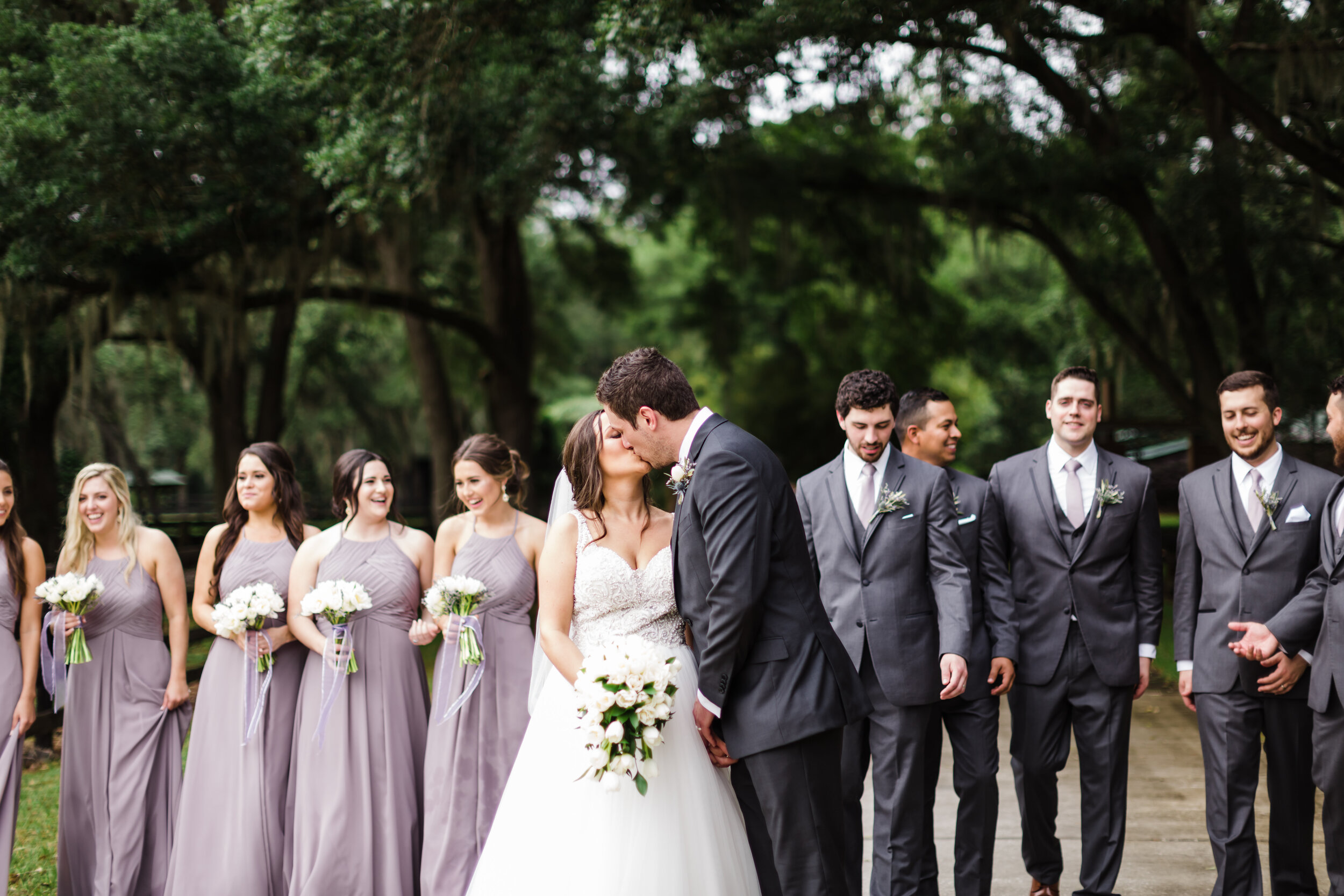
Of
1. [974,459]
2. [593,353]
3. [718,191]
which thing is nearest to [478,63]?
[718,191]

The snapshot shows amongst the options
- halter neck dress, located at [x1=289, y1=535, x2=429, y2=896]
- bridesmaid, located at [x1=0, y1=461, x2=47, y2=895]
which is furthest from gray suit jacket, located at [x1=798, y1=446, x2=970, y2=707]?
bridesmaid, located at [x1=0, y1=461, x2=47, y2=895]

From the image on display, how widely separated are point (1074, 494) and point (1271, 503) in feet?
2.58

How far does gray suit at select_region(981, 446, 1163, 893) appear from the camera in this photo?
4746 mm

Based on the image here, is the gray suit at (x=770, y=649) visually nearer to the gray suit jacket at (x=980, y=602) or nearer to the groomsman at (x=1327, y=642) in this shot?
the gray suit jacket at (x=980, y=602)

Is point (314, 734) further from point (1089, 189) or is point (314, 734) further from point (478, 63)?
point (1089, 189)

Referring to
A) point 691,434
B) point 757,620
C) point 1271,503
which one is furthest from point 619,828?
point 1271,503

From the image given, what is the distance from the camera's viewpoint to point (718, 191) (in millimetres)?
14211

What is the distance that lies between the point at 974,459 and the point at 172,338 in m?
19.0

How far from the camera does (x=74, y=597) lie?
4914mm

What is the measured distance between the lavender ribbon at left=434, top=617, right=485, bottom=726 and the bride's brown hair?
1.22 meters

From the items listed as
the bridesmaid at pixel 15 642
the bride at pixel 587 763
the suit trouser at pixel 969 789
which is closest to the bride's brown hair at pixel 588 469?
the bride at pixel 587 763

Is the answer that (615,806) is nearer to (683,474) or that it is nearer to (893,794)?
(683,474)

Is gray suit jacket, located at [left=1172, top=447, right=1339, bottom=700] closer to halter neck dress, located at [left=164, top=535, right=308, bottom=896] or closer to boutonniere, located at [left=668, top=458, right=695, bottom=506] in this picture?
boutonniere, located at [left=668, top=458, right=695, bottom=506]

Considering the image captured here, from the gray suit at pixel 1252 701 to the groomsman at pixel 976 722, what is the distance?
834mm
